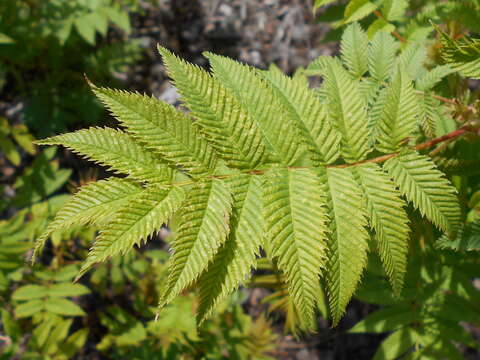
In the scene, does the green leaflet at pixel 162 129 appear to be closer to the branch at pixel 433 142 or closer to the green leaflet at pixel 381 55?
the branch at pixel 433 142

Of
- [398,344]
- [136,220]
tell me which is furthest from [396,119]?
[398,344]

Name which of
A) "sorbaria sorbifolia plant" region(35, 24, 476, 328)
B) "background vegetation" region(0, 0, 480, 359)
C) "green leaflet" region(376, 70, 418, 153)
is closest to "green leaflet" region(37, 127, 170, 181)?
"sorbaria sorbifolia plant" region(35, 24, 476, 328)

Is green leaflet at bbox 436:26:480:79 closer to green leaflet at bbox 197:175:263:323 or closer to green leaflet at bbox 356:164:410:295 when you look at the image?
green leaflet at bbox 356:164:410:295

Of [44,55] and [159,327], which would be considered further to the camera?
[44,55]

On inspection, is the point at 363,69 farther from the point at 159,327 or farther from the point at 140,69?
the point at 140,69

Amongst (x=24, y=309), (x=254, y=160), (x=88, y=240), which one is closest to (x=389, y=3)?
(x=254, y=160)

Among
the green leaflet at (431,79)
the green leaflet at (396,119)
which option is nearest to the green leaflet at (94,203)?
the green leaflet at (396,119)
